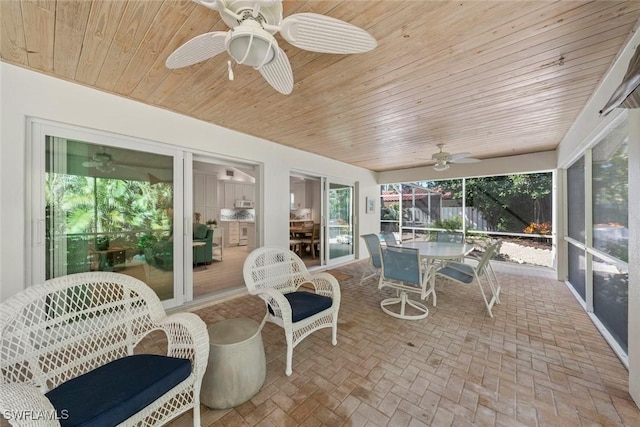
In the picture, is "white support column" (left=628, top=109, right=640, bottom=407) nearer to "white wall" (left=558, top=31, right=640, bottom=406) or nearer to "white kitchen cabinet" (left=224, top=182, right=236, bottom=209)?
"white wall" (left=558, top=31, right=640, bottom=406)

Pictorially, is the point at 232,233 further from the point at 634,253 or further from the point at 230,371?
the point at 634,253

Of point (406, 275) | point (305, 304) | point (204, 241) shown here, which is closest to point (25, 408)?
point (305, 304)

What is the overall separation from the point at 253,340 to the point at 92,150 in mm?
2557

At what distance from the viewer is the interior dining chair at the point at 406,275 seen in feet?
8.78

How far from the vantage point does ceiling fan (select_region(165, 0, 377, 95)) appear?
105 cm

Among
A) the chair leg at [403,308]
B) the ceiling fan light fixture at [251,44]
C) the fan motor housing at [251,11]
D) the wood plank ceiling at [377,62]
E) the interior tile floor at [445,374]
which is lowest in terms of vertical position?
the interior tile floor at [445,374]

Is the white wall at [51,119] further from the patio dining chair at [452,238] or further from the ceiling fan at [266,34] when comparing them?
the patio dining chair at [452,238]

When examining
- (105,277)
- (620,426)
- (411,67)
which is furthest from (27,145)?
(620,426)

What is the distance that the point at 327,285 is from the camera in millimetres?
2348

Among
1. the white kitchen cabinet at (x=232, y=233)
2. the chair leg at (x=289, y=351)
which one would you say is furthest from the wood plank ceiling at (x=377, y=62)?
the white kitchen cabinet at (x=232, y=233)

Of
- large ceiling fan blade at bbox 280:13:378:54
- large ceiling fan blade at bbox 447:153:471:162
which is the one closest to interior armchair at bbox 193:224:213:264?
large ceiling fan blade at bbox 280:13:378:54

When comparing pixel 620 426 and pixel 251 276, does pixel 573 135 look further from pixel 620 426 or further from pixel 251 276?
pixel 251 276

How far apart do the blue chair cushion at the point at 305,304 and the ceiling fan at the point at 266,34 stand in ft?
5.76

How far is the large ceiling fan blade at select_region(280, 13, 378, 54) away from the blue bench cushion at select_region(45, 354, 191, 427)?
179 cm
